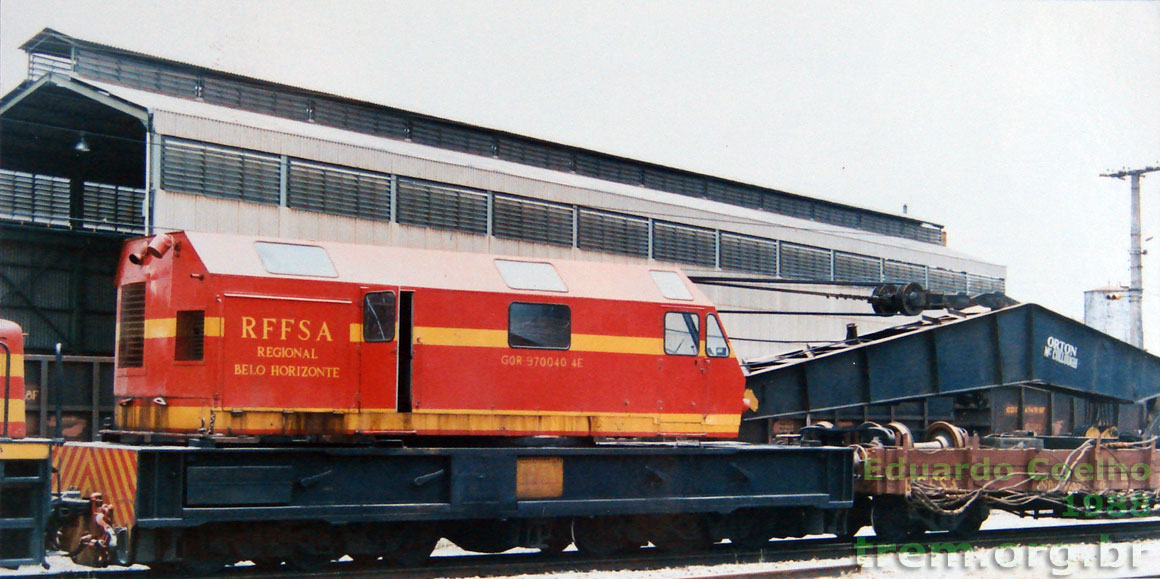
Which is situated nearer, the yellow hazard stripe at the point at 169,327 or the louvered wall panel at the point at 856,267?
the yellow hazard stripe at the point at 169,327

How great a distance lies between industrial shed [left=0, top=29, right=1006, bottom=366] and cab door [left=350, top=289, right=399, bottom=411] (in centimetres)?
949

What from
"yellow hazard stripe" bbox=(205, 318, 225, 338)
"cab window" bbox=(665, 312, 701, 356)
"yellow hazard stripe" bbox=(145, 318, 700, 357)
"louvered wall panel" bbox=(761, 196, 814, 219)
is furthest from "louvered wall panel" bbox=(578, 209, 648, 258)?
"yellow hazard stripe" bbox=(205, 318, 225, 338)

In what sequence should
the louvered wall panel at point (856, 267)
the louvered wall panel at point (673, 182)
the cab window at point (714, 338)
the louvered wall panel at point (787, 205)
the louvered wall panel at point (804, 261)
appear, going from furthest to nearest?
the louvered wall panel at point (787, 205)
the louvered wall panel at point (856, 267)
the louvered wall panel at point (673, 182)
the louvered wall panel at point (804, 261)
the cab window at point (714, 338)

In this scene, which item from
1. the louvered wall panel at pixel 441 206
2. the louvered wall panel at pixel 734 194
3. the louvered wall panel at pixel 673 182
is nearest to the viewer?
the louvered wall panel at pixel 441 206

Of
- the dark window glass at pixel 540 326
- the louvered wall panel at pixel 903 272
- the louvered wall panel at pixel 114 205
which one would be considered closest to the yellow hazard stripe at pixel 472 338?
the dark window glass at pixel 540 326

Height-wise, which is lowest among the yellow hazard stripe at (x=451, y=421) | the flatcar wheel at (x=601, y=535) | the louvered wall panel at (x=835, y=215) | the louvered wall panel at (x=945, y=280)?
the flatcar wheel at (x=601, y=535)

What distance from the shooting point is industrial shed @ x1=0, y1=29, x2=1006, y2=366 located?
2012 centimetres

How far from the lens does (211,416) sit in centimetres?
1034

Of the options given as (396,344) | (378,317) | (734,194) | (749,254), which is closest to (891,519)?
(396,344)

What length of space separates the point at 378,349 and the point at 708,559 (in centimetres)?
493

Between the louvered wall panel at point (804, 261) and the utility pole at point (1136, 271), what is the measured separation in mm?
16560

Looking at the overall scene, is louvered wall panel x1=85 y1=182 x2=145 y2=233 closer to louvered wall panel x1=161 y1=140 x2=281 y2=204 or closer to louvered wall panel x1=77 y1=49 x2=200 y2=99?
louvered wall panel x1=77 y1=49 x2=200 y2=99

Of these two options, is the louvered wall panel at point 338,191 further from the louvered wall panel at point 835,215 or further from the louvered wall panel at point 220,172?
the louvered wall panel at point 835,215

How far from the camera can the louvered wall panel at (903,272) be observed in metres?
34.8
